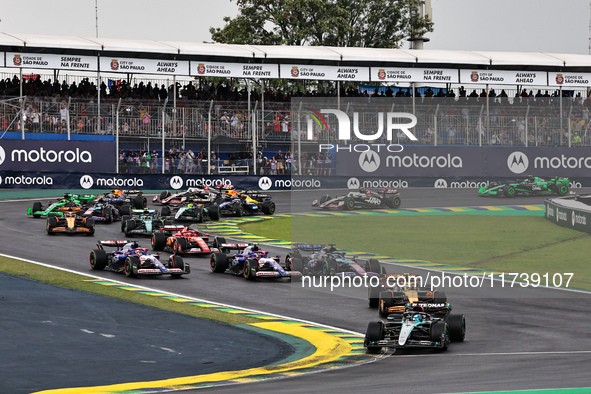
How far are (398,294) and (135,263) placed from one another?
8298mm

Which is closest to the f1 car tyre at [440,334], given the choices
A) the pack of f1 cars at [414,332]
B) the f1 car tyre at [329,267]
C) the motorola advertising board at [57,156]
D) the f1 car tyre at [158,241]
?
the pack of f1 cars at [414,332]

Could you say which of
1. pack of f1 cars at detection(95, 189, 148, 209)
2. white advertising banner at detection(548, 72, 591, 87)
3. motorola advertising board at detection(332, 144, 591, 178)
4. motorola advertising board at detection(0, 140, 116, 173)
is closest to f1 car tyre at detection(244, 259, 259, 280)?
motorola advertising board at detection(332, 144, 591, 178)

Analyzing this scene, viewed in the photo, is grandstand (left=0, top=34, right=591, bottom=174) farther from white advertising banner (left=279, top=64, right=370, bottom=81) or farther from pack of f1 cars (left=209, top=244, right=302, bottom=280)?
pack of f1 cars (left=209, top=244, right=302, bottom=280)

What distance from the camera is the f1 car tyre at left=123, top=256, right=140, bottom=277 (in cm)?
2392

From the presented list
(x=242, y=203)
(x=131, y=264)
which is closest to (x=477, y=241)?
Result: (x=131, y=264)

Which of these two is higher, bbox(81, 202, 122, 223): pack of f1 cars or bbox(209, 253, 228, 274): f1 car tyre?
bbox(81, 202, 122, 223): pack of f1 cars

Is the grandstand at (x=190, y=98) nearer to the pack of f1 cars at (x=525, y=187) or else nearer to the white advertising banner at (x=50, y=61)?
the white advertising banner at (x=50, y=61)

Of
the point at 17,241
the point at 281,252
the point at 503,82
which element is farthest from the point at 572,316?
the point at 503,82

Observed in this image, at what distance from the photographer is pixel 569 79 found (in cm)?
5006

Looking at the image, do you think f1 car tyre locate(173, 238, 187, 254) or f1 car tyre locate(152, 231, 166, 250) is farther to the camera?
f1 car tyre locate(152, 231, 166, 250)

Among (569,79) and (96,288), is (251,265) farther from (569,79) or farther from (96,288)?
(569,79)

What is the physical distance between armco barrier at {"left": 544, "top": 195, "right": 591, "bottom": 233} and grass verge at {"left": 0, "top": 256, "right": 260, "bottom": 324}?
1363 cm

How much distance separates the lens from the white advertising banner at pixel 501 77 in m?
49.1

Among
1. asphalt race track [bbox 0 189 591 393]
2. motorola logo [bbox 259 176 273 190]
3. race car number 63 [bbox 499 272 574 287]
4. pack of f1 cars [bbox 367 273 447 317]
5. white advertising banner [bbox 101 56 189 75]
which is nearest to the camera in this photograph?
asphalt race track [bbox 0 189 591 393]
